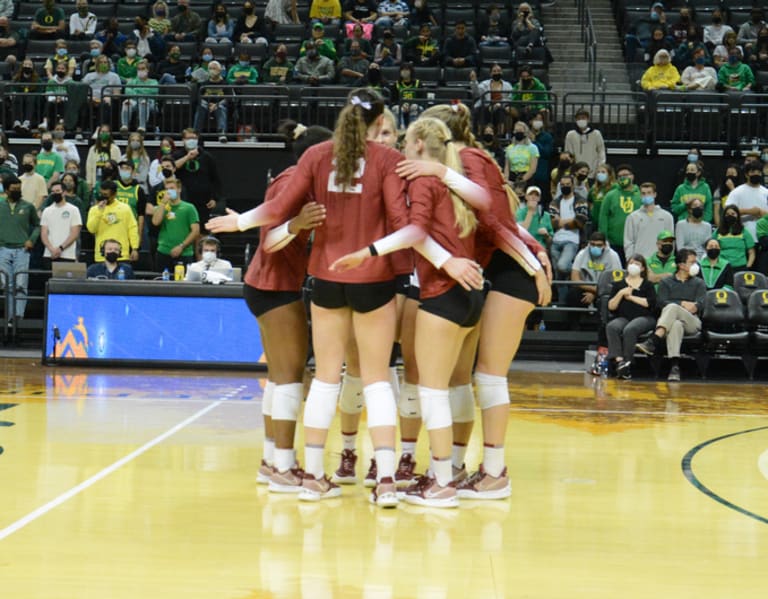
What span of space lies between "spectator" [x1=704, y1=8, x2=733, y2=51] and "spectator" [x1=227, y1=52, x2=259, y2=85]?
26.5 ft

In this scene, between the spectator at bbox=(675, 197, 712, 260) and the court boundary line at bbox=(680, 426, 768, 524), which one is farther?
the spectator at bbox=(675, 197, 712, 260)

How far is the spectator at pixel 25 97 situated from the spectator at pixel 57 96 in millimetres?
180

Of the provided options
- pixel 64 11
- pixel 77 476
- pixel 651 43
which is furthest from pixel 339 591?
pixel 64 11

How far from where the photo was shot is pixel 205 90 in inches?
794

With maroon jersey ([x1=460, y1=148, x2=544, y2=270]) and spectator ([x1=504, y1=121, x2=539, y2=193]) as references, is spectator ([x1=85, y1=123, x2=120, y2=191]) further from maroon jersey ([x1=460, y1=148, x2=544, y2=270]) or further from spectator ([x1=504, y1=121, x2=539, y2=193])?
maroon jersey ([x1=460, y1=148, x2=544, y2=270])

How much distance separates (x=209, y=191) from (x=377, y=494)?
40.2 ft

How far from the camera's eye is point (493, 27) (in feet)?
74.1

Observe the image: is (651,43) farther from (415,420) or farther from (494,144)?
(415,420)

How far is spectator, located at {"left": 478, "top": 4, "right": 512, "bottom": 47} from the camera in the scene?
2230cm

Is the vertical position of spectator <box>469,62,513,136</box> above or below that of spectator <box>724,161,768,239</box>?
above

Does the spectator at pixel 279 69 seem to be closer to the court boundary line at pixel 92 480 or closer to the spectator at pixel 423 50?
the spectator at pixel 423 50

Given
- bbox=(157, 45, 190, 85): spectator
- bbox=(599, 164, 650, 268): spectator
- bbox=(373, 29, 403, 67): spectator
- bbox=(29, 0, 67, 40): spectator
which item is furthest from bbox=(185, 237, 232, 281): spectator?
bbox=(29, 0, 67, 40): spectator

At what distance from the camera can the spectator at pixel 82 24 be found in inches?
906

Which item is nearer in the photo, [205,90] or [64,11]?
[205,90]
